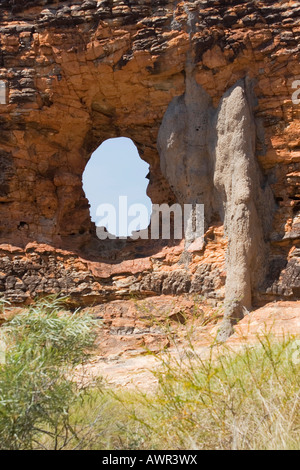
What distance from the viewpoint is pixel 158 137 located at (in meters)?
10.9

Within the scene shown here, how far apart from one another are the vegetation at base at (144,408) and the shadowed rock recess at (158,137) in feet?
13.3

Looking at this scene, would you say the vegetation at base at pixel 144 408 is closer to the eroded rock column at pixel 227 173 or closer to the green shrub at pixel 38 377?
the green shrub at pixel 38 377

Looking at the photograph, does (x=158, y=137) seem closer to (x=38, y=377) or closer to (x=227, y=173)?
(x=227, y=173)

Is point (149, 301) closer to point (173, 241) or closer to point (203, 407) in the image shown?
point (173, 241)

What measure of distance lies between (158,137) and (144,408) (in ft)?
21.3

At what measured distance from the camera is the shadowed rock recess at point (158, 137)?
9641mm

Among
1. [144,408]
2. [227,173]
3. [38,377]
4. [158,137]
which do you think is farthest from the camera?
[158,137]

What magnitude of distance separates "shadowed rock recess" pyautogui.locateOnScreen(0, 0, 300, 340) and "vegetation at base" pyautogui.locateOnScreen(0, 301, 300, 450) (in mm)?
4054

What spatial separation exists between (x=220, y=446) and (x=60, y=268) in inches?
266

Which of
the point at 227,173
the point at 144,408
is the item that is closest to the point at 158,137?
the point at 227,173

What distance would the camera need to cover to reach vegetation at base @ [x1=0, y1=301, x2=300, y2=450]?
14.5 feet

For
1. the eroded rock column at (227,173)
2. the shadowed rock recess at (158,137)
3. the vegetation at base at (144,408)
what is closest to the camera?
the vegetation at base at (144,408)

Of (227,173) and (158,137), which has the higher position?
(158,137)

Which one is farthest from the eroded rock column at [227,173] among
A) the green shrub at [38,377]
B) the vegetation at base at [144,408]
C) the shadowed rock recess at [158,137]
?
the green shrub at [38,377]
